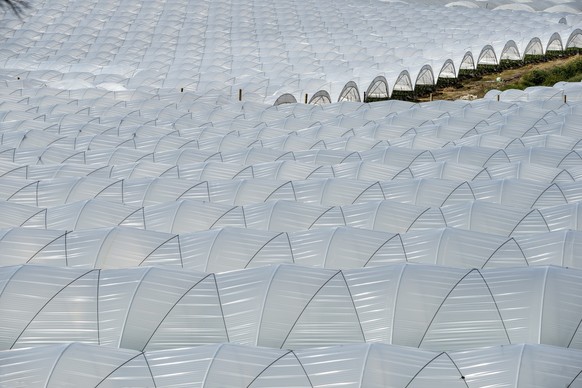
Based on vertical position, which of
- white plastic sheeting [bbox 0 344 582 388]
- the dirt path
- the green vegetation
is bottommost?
the dirt path

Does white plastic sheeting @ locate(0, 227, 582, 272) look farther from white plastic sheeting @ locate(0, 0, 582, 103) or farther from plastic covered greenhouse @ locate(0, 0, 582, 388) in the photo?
white plastic sheeting @ locate(0, 0, 582, 103)

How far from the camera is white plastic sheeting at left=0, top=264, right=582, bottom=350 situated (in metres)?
22.2

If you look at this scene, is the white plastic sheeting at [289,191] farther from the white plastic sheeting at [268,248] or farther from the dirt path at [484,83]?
the dirt path at [484,83]

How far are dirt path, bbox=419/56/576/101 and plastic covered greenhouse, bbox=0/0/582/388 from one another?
8173 mm

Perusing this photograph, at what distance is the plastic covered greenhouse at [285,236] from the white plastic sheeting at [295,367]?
53 millimetres

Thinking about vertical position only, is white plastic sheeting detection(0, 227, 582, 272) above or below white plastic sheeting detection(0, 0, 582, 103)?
above

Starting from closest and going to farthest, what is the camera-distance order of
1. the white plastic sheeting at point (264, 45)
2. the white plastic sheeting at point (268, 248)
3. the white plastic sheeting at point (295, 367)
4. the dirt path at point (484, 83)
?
the white plastic sheeting at point (295, 367)
the white plastic sheeting at point (268, 248)
the white plastic sheeting at point (264, 45)
the dirt path at point (484, 83)

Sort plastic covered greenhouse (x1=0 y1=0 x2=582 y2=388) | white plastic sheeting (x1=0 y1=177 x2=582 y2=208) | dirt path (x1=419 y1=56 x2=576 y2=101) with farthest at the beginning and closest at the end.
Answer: dirt path (x1=419 y1=56 x2=576 y2=101) < white plastic sheeting (x1=0 y1=177 x2=582 y2=208) < plastic covered greenhouse (x1=0 y1=0 x2=582 y2=388)

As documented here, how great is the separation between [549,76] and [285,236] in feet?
174

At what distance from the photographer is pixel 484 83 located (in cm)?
7581

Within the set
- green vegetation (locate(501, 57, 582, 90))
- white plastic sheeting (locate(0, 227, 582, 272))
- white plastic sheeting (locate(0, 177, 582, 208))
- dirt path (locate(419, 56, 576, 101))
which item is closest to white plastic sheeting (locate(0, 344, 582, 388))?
white plastic sheeting (locate(0, 227, 582, 272))

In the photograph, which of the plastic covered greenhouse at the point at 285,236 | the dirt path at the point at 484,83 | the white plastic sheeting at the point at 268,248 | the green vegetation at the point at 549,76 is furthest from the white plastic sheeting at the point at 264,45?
the white plastic sheeting at the point at 268,248

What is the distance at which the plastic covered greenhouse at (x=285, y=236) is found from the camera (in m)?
19.0

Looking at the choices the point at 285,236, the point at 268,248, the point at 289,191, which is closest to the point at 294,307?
the point at 268,248
